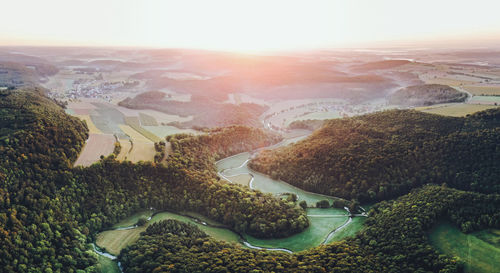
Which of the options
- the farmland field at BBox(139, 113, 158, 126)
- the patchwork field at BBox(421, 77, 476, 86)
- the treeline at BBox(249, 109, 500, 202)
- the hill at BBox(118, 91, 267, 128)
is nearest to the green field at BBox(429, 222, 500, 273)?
the treeline at BBox(249, 109, 500, 202)

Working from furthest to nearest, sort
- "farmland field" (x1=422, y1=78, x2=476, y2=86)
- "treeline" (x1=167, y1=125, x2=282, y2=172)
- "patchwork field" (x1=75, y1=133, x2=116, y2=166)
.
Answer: "farmland field" (x1=422, y1=78, x2=476, y2=86) < "treeline" (x1=167, y1=125, x2=282, y2=172) < "patchwork field" (x1=75, y1=133, x2=116, y2=166)

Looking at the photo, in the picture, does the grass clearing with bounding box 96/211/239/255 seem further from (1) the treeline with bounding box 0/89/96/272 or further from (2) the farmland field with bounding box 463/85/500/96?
(2) the farmland field with bounding box 463/85/500/96

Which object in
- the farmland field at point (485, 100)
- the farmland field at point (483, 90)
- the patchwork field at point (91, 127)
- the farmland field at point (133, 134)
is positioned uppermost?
the farmland field at point (483, 90)

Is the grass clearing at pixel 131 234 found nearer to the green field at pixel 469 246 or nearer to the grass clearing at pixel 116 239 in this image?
the grass clearing at pixel 116 239

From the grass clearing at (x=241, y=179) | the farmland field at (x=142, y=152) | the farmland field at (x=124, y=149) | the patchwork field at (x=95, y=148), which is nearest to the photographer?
the patchwork field at (x=95, y=148)

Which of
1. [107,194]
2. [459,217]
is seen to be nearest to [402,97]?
[459,217]

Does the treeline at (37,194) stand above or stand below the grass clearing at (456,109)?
below

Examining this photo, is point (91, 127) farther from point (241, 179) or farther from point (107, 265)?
point (107, 265)

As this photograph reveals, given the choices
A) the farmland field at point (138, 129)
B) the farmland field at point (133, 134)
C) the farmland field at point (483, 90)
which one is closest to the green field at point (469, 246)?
the farmland field at point (483, 90)
